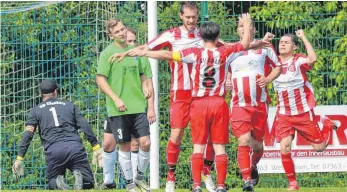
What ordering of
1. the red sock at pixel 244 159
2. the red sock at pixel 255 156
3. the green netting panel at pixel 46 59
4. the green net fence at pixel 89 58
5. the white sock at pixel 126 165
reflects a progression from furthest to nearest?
the green netting panel at pixel 46 59 < the green net fence at pixel 89 58 < the red sock at pixel 255 156 < the red sock at pixel 244 159 < the white sock at pixel 126 165

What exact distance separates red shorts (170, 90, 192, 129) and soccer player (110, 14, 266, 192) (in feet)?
2.37

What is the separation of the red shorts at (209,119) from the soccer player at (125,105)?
1090mm

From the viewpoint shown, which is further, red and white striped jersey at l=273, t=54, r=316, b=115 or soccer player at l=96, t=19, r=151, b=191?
red and white striped jersey at l=273, t=54, r=316, b=115

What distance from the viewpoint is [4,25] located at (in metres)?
18.1

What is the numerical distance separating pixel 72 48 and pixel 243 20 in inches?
218

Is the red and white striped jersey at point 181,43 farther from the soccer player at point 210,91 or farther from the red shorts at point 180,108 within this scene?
the soccer player at point 210,91

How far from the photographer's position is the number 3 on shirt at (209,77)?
1262 centimetres

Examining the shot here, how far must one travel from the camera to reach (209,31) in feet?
41.2

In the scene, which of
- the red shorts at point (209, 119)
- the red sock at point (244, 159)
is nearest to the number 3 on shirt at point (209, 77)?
the red shorts at point (209, 119)

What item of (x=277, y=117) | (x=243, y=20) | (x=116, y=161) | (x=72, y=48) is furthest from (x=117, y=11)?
(x=243, y=20)

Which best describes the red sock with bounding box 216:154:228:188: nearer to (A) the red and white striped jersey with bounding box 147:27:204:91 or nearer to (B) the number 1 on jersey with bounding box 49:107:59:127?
(A) the red and white striped jersey with bounding box 147:27:204:91

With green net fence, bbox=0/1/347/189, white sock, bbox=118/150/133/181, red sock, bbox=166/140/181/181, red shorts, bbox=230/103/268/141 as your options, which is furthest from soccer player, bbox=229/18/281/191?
green net fence, bbox=0/1/347/189

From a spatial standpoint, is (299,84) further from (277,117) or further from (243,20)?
(243,20)

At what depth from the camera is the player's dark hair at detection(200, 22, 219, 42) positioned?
→ 12.5m
